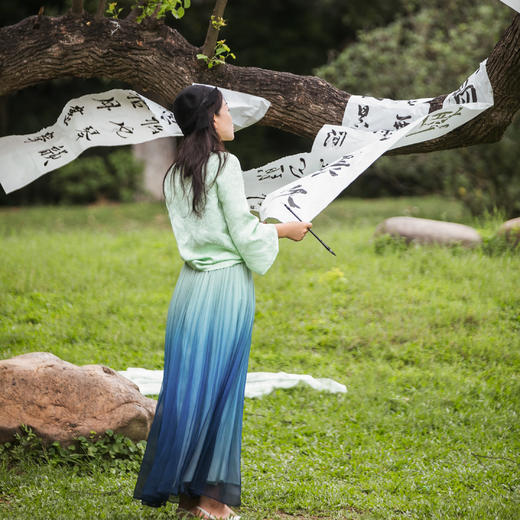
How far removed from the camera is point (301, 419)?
4.95 m

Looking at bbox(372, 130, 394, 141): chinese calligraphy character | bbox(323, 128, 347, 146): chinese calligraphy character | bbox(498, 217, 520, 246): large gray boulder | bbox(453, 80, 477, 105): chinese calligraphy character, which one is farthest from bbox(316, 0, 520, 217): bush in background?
bbox(323, 128, 347, 146): chinese calligraphy character

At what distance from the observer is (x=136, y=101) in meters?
4.02

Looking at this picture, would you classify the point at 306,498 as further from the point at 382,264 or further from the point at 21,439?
the point at 382,264

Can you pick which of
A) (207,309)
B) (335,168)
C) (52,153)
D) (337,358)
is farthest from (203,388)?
(337,358)

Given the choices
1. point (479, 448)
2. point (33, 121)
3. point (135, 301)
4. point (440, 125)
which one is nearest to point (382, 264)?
point (135, 301)

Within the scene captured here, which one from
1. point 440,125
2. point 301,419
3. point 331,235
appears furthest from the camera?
point 331,235

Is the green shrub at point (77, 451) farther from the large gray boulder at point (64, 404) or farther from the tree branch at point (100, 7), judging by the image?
the tree branch at point (100, 7)

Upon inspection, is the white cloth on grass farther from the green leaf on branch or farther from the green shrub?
the green leaf on branch

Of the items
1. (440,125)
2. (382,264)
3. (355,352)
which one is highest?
(440,125)

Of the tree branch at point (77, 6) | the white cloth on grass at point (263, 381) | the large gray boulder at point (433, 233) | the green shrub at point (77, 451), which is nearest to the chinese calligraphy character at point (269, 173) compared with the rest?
the tree branch at point (77, 6)

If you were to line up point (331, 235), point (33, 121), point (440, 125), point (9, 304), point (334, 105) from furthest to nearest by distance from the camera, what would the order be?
1. point (33, 121)
2. point (331, 235)
3. point (9, 304)
4. point (334, 105)
5. point (440, 125)

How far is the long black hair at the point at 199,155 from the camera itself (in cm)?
296

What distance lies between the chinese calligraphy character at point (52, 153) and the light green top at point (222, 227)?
113 cm

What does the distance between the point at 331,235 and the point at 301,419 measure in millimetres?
4709
